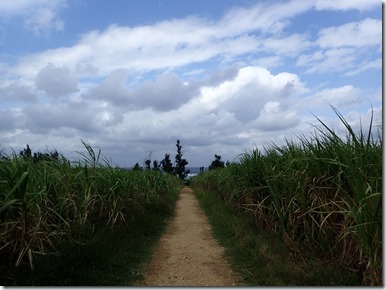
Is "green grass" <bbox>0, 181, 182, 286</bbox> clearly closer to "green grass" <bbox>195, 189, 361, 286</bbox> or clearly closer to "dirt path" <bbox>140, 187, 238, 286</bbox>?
"dirt path" <bbox>140, 187, 238, 286</bbox>

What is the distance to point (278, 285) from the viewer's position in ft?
13.7

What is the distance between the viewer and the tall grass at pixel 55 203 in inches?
170

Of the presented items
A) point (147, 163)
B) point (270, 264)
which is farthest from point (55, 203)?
point (147, 163)

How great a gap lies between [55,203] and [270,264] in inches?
118

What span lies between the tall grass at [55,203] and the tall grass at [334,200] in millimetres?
2728

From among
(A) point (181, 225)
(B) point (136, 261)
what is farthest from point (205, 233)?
(B) point (136, 261)

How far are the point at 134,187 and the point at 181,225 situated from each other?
1446 millimetres

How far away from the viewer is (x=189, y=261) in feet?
19.4

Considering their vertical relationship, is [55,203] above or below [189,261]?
above

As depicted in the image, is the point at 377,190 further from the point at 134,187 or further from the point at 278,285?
the point at 134,187

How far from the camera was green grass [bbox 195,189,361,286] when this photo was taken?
162 inches

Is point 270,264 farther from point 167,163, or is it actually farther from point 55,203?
point 167,163

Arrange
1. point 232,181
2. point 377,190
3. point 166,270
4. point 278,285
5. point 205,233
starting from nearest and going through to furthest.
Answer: point 377,190
point 278,285
point 166,270
point 205,233
point 232,181

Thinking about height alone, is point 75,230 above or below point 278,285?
above
